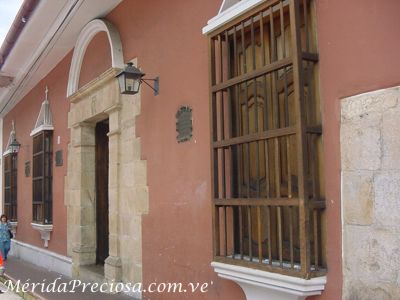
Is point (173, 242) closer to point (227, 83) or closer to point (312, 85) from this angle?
point (227, 83)

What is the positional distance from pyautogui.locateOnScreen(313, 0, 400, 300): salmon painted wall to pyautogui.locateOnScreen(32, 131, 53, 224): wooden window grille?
20.8 ft

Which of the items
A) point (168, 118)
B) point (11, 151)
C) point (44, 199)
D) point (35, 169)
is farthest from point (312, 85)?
point (11, 151)

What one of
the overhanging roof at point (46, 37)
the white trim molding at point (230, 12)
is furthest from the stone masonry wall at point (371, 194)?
the overhanging roof at point (46, 37)

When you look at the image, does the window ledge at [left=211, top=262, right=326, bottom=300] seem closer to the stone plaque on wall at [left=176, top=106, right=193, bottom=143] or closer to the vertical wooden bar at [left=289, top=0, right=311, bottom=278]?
the vertical wooden bar at [left=289, top=0, right=311, bottom=278]

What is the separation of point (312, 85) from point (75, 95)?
4.66 meters

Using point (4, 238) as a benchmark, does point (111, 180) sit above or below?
above

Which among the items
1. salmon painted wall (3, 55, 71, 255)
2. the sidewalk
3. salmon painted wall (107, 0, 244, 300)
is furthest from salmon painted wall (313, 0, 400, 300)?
salmon painted wall (3, 55, 71, 255)

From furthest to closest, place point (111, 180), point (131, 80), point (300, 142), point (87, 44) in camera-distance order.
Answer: point (87, 44)
point (111, 180)
point (131, 80)
point (300, 142)

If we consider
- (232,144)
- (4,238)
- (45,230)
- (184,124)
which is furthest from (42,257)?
(232,144)

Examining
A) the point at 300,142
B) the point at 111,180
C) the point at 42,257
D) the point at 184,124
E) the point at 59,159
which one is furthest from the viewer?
the point at 42,257

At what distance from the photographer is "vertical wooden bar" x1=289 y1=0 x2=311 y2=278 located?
279 centimetres

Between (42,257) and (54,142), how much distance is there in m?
2.13

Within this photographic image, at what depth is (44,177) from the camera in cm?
854

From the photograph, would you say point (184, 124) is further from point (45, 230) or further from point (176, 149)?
point (45, 230)
